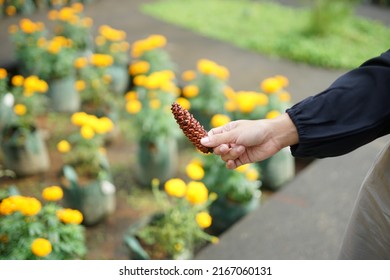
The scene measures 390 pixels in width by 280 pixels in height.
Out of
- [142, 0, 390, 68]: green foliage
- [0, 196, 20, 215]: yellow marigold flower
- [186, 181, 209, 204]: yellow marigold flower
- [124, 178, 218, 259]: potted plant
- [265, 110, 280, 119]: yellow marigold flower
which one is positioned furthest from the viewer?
[142, 0, 390, 68]: green foliage

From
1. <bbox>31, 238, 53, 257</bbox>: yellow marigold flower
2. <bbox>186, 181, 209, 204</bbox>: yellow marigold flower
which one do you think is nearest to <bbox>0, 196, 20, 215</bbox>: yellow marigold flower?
<bbox>31, 238, 53, 257</bbox>: yellow marigold flower

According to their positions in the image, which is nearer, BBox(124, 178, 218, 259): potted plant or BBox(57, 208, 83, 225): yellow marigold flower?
BBox(57, 208, 83, 225): yellow marigold flower

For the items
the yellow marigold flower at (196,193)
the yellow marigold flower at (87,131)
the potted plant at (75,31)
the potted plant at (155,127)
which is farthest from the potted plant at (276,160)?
the potted plant at (75,31)

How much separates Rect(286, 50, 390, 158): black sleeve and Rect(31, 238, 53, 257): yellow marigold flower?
112 cm

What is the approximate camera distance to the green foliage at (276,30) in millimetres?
5516

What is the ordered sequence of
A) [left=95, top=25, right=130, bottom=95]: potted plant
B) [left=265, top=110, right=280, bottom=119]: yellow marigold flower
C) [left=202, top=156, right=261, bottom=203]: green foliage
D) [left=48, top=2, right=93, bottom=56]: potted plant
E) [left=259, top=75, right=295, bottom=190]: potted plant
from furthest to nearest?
[left=48, top=2, right=93, bottom=56]: potted plant
[left=95, top=25, right=130, bottom=95]: potted plant
[left=259, top=75, right=295, bottom=190]: potted plant
[left=265, top=110, right=280, bottom=119]: yellow marigold flower
[left=202, top=156, right=261, bottom=203]: green foliage

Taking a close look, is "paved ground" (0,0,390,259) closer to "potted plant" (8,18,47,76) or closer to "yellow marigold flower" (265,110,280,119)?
"yellow marigold flower" (265,110,280,119)

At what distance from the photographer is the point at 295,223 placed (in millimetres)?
2680

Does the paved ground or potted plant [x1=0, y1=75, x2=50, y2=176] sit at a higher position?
the paved ground

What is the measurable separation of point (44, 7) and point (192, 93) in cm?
472

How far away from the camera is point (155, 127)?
10.2ft

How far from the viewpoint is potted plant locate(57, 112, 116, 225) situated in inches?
111

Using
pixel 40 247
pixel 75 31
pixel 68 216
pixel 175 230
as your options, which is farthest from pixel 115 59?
pixel 40 247

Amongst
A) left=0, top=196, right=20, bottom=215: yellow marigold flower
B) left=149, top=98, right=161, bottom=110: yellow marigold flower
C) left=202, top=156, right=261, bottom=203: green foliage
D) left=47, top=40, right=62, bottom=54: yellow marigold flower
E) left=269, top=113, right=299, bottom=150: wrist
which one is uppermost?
left=269, top=113, right=299, bottom=150: wrist
